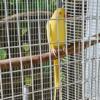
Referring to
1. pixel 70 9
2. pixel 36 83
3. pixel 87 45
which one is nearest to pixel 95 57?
pixel 87 45

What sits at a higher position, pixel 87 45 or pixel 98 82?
pixel 87 45

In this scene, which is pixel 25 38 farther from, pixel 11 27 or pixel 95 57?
pixel 95 57

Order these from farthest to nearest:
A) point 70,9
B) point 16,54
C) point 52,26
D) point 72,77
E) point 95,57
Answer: point 16,54 → point 72,77 → point 70,9 → point 52,26 → point 95,57

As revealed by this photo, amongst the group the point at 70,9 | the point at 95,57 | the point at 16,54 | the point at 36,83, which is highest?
the point at 70,9

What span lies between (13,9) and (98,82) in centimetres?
99

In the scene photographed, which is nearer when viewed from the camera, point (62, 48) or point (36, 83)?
point (62, 48)

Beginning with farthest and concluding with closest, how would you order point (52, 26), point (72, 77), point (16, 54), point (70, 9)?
point (16, 54) → point (72, 77) → point (70, 9) → point (52, 26)

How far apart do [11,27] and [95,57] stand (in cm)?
99

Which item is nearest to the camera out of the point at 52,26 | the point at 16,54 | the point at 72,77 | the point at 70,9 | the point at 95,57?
the point at 95,57

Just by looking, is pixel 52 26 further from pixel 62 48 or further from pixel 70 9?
pixel 70 9

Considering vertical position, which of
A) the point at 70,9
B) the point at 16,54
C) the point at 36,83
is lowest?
the point at 36,83

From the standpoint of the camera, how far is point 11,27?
173 cm

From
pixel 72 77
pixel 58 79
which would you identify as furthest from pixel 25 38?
pixel 58 79

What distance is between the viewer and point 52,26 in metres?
0.98
